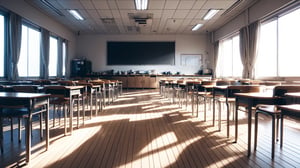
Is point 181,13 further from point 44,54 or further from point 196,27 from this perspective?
point 44,54

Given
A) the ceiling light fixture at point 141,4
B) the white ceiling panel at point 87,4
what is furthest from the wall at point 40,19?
the ceiling light fixture at point 141,4

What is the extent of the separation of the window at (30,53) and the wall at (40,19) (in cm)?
44

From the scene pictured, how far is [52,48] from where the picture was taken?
8.36 m

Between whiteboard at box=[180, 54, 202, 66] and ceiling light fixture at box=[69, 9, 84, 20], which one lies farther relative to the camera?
whiteboard at box=[180, 54, 202, 66]

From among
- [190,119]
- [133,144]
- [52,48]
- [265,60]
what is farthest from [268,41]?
[52,48]

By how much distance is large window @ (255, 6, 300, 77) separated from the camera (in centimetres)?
471

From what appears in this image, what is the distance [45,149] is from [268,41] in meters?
6.75

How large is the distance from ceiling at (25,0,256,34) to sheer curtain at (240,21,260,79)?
0.84 meters

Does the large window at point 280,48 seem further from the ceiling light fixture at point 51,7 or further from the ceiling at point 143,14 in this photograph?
the ceiling light fixture at point 51,7

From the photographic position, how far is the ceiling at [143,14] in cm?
608

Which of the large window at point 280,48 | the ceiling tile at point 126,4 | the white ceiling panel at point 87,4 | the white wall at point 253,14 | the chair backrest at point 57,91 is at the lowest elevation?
the chair backrest at point 57,91

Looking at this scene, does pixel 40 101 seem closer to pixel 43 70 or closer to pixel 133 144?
pixel 133 144

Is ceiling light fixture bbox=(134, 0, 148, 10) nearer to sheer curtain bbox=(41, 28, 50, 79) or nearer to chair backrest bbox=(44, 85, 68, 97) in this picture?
sheer curtain bbox=(41, 28, 50, 79)

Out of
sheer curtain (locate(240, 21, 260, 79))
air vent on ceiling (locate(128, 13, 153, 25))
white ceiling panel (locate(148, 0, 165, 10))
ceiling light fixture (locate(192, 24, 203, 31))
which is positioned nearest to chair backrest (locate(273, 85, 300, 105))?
sheer curtain (locate(240, 21, 260, 79))
